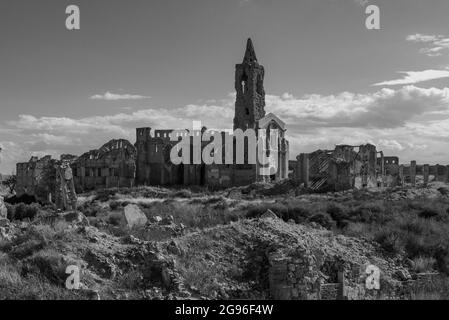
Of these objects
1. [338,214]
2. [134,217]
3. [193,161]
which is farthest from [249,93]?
[134,217]

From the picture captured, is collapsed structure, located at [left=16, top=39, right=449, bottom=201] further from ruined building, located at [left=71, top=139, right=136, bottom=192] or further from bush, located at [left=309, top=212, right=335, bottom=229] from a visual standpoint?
bush, located at [left=309, top=212, right=335, bottom=229]

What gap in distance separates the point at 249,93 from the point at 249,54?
14.4ft

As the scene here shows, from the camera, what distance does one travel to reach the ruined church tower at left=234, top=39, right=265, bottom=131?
184 feet

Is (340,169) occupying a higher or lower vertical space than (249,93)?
lower

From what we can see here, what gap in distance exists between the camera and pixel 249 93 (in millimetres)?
56219

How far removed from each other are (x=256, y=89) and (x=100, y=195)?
21.4 metres

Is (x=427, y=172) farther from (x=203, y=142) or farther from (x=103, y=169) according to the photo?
(x=103, y=169)

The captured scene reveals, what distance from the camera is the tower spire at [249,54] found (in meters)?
57.3

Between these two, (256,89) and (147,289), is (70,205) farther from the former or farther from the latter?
(256,89)

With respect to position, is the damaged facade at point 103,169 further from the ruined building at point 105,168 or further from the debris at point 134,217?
the debris at point 134,217

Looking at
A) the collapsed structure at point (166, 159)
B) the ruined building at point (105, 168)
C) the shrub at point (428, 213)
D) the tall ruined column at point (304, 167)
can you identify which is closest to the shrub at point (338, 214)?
the shrub at point (428, 213)

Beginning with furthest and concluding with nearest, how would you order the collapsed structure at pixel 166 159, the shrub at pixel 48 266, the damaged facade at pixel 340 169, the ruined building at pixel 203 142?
1. the ruined building at pixel 203 142
2. the collapsed structure at pixel 166 159
3. the damaged facade at pixel 340 169
4. the shrub at pixel 48 266

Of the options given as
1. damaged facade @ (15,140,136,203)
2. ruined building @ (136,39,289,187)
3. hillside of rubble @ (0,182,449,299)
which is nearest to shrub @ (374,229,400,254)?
hillside of rubble @ (0,182,449,299)
